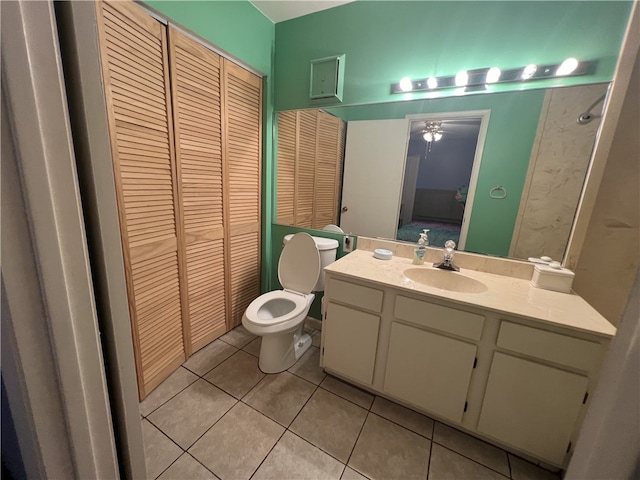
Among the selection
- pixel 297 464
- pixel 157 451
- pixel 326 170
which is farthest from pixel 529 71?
pixel 157 451

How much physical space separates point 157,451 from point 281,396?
0.67 metres

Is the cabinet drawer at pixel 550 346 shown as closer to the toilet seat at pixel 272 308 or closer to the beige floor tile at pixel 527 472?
the beige floor tile at pixel 527 472

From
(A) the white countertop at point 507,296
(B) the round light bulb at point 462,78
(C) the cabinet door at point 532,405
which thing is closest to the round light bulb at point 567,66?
(B) the round light bulb at point 462,78

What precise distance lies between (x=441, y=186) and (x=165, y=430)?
2162 mm

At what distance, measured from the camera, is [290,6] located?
183 centimetres

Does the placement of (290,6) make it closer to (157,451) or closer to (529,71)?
(529,71)

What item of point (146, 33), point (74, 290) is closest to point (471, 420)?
point (74, 290)

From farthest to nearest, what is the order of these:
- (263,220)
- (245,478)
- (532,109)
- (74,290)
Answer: (263,220)
(532,109)
(245,478)
(74,290)

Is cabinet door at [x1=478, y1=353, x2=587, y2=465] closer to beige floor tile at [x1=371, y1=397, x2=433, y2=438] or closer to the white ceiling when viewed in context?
beige floor tile at [x1=371, y1=397, x2=433, y2=438]

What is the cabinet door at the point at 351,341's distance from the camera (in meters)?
1.55

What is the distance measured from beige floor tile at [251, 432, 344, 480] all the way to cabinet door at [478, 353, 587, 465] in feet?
2.67

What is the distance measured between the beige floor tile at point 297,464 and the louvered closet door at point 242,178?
115 centimetres

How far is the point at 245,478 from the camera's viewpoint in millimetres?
1197

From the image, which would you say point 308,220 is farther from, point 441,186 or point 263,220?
point 441,186
